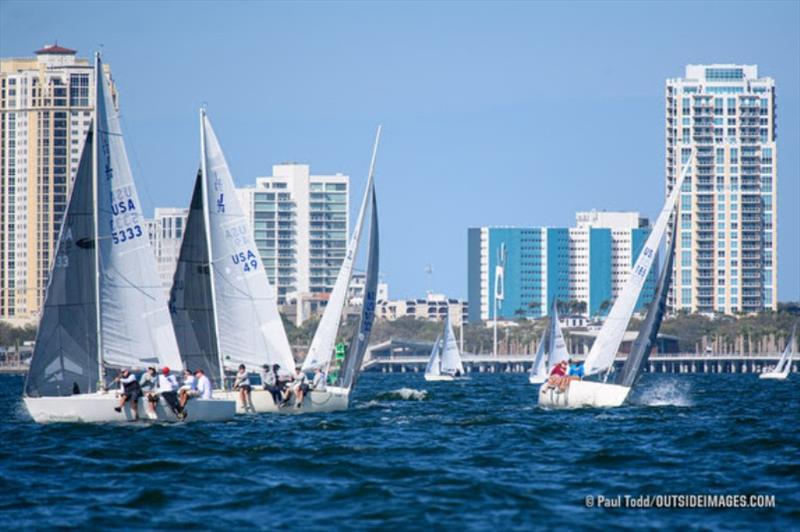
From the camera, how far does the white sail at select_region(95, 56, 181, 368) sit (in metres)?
40.8

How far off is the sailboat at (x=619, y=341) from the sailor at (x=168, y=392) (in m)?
14.8

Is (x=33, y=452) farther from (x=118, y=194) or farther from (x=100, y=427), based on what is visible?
(x=118, y=194)

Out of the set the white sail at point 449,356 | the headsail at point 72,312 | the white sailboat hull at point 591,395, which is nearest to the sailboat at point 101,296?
the headsail at point 72,312

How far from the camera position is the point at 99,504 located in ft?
82.9

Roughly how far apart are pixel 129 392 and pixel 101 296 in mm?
3189

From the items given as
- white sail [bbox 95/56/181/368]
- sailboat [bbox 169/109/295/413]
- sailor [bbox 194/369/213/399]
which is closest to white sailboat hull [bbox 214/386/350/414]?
sailboat [bbox 169/109/295/413]

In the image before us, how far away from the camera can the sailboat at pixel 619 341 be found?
49656 mm

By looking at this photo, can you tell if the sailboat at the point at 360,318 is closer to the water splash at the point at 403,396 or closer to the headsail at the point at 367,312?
the headsail at the point at 367,312

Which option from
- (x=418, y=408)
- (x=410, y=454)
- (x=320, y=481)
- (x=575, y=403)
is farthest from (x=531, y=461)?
(x=418, y=408)

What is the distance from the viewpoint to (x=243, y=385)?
44750 mm

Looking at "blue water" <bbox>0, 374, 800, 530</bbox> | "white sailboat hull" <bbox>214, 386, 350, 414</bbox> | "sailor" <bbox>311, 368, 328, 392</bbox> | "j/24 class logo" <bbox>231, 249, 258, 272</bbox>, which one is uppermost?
"j/24 class logo" <bbox>231, 249, 258, 272</bbox>

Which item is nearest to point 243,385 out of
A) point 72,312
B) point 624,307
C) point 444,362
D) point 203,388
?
point 203,388

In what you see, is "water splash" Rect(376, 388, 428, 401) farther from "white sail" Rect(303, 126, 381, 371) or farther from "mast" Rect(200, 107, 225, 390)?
"mast" Rect(200, 107, 225, 390)

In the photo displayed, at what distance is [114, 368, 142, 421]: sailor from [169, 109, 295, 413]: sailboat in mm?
6398
